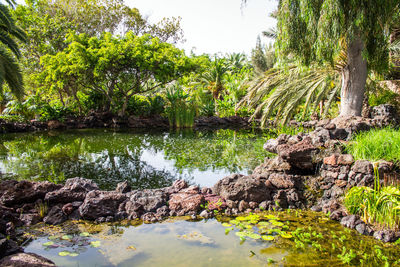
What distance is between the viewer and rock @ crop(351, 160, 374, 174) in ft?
16.3

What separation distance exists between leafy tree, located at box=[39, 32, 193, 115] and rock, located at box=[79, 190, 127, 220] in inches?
626

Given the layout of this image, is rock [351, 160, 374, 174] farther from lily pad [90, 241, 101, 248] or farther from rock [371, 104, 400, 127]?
rock [371, 104, 400, 127]

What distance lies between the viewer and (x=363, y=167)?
5.02 metres

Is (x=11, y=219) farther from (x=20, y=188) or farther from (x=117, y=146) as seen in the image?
(x=117, y=146)

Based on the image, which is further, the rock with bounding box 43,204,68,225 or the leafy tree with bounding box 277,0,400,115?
the leafy tree with bounding box 277,0,400,115

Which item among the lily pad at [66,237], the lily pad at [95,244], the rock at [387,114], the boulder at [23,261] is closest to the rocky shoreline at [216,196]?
the lily pad at [66,237]

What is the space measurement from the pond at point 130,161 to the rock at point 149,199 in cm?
120

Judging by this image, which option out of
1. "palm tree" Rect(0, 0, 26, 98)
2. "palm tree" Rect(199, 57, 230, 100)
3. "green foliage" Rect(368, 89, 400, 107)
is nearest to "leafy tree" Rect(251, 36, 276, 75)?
"palm tree" Rect(199, 57, 230, 100)

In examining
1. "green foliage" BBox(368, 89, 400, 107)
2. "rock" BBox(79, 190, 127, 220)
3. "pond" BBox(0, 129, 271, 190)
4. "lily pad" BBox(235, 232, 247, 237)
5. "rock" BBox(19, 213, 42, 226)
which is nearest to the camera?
"lily pad" BBox(235, 232, 247, 237)

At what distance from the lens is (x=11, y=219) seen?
4.30 metres

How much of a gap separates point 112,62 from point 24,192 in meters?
16.9

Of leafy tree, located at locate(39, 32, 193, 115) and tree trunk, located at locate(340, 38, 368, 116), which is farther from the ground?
leafy tree, located at locate(39, 32, 193, 115)

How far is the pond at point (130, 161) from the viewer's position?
7352mm

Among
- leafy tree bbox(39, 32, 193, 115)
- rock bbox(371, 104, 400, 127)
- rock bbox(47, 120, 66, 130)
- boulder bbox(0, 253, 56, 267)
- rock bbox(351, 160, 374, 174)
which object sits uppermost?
leafy tree bbox(39, 32, 193, 115)
